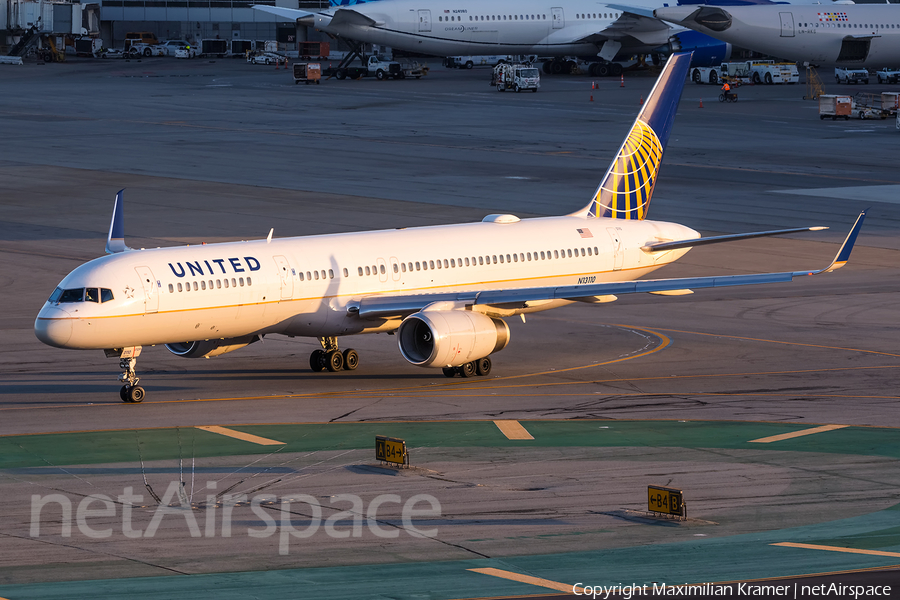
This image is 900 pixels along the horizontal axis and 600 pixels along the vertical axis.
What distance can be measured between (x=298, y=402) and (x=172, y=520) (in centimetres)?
1037

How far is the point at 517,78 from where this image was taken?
129 meters

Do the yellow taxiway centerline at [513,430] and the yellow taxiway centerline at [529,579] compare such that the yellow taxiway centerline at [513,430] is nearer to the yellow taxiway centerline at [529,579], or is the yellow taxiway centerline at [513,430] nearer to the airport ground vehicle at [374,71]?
the yellow taxiway centerline at [529,579]

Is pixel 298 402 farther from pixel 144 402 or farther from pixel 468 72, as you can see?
pixel 468 72

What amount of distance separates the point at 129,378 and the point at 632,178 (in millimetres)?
18391

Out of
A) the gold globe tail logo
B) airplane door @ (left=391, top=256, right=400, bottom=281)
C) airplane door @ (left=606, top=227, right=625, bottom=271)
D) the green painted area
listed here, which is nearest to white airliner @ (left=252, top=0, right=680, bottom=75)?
the gold globe tail logo

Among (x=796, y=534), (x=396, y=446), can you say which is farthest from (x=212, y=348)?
(x=796, y=534)

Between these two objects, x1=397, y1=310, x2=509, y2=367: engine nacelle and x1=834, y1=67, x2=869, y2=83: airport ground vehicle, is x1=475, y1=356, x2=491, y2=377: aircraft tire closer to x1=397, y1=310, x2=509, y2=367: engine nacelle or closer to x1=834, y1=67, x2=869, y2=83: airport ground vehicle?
x1=397, y1=310, x2=509, y2=367: engine nacelle

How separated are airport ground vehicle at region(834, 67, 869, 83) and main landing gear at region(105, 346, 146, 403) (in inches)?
4480

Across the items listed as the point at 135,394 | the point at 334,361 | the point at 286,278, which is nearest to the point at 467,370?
the point at 334,361

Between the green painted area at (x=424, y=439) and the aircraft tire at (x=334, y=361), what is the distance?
258 inches

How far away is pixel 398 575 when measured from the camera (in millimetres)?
20562

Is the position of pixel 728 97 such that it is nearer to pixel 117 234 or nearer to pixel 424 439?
pixel 117 234

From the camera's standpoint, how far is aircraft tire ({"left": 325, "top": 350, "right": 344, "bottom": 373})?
1494 inches

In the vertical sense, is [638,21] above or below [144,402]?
above
